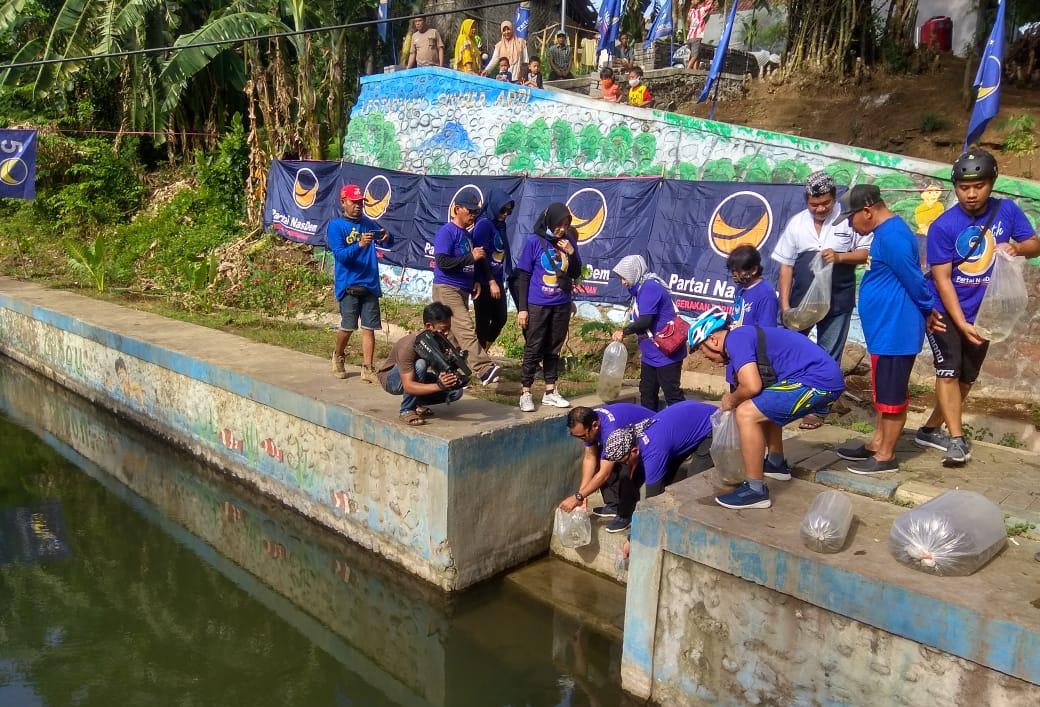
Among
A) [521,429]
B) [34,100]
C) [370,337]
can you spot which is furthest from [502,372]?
[34,100]

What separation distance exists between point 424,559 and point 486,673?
1.02 meters

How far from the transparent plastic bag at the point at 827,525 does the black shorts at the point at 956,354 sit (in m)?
1.39

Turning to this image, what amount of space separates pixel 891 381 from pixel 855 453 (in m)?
0.63

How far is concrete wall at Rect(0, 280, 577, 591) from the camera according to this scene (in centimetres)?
512

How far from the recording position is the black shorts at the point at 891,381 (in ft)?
13.9

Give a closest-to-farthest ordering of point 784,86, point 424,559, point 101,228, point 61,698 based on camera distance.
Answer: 1. point 61,698
2. point 424,559
3. point 784,86
4. point 101,228

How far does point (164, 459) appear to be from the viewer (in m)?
7.87

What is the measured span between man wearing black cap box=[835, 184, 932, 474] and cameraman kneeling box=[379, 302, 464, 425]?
2.57 metres

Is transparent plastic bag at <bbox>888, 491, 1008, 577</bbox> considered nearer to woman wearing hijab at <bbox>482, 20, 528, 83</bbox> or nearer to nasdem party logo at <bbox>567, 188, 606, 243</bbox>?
nasdem party logo at <bbox>567, 188, 606, 243</bbox>

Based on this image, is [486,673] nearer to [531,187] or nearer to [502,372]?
[502,372]

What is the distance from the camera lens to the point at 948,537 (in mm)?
3229

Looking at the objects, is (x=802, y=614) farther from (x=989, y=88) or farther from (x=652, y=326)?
(x=989, y=88)

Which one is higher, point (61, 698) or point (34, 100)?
point (34, 100)

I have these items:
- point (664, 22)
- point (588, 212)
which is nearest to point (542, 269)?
point (588, 212)
